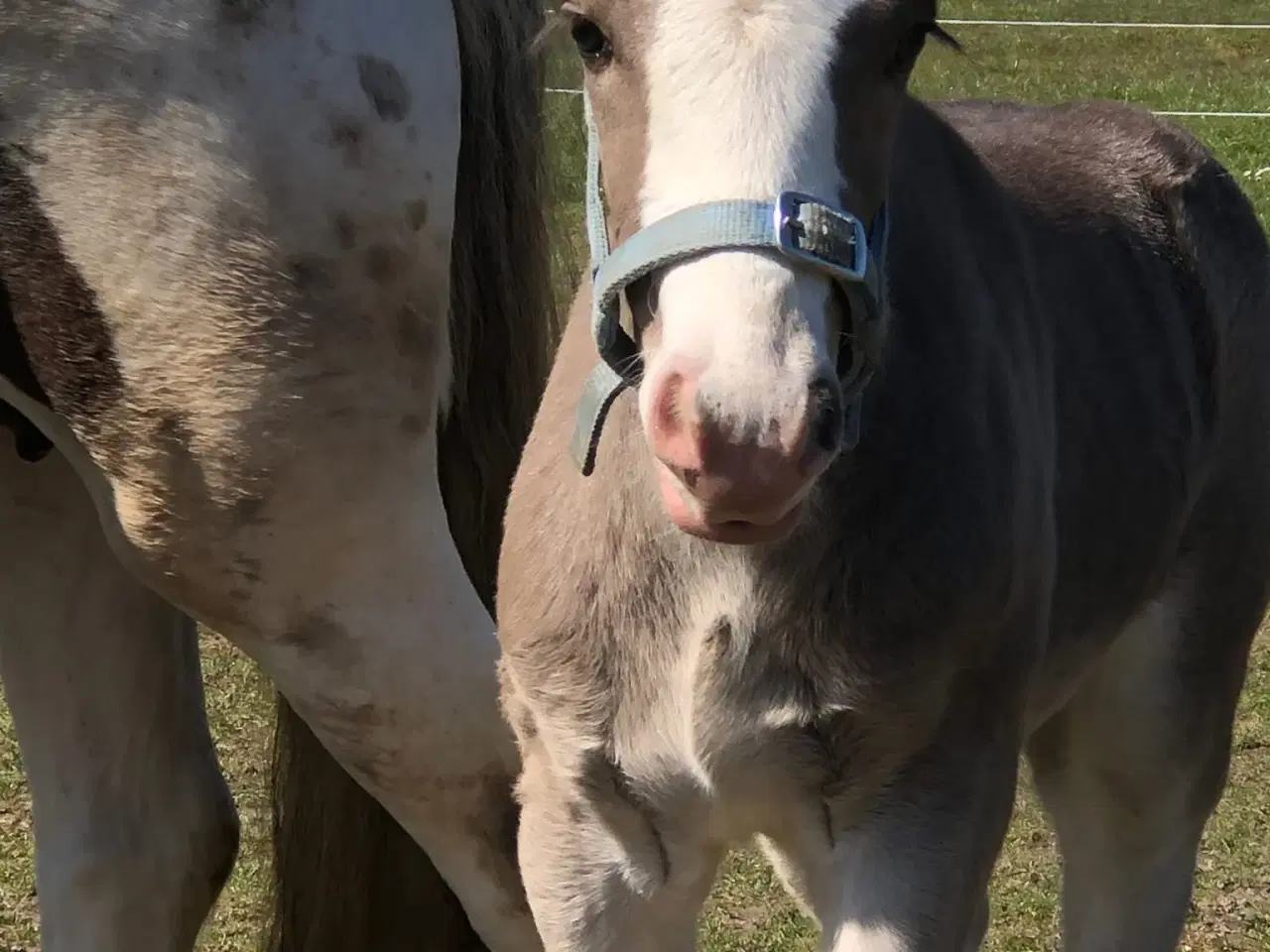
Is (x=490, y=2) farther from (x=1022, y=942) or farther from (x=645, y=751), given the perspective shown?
(x=1022, y=942)

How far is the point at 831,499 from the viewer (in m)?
1.67

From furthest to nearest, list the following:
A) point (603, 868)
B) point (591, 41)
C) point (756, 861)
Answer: point (756, 861), point (603, 868), point (591, 41)

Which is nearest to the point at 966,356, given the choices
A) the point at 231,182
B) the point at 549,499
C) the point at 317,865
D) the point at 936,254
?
the point at 936,254

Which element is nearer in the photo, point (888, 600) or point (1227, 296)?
point (888, 600)

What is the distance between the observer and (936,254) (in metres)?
1.83

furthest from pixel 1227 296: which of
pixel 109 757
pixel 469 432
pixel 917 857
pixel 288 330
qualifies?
pixel 109 757

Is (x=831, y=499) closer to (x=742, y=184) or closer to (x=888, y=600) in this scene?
(x=888, y=600)

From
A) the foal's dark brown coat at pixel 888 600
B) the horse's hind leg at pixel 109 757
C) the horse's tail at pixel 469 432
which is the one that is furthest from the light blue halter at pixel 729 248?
the horse's hind leg at pixel 109 757

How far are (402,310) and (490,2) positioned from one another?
17.5 inches

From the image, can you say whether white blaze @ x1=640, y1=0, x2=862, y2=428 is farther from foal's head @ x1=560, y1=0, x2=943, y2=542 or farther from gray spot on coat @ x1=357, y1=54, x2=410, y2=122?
gray spot on coat @ x1=357, y1=54, x2=410, y2=122

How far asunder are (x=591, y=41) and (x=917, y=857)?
0.71 meters

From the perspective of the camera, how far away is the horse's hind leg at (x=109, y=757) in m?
2.31

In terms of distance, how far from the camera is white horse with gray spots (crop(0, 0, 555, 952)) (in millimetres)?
1881

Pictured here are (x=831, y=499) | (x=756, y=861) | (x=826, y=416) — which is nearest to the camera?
(x=826, y=416)
